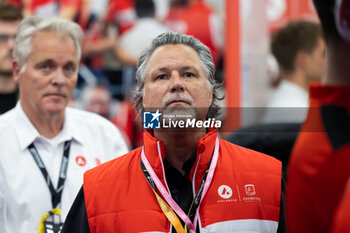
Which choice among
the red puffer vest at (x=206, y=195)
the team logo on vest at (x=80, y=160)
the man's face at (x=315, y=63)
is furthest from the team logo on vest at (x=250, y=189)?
the man's face at (x=315, y=63)

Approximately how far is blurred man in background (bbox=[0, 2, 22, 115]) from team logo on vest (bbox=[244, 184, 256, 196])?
2.38 metres

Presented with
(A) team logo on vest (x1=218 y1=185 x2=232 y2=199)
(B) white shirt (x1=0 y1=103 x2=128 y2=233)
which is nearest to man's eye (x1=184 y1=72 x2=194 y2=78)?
(A) team logo on vest (x1=218 y1=185 x2=232 y2=199)

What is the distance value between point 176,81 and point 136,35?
10.7ft

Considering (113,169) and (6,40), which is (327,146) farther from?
(6,40)

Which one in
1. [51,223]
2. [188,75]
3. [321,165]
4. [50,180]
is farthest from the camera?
[50,180]

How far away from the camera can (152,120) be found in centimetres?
245

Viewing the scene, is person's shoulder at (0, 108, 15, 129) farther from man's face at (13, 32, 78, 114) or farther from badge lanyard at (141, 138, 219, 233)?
badge lanyard at (141, 138, 219, 233)

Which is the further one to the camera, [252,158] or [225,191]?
[252,158]

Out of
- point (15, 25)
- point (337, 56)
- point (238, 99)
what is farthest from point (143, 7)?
point (337, 56)

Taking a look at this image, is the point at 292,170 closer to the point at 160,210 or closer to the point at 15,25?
the point at 160,210

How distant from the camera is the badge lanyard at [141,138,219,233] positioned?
2166 mm

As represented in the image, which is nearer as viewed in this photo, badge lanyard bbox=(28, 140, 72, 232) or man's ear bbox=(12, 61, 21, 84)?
badge lanyard bbox=(28, 140, 72, 232)

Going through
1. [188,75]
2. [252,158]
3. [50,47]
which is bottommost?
[252,158]

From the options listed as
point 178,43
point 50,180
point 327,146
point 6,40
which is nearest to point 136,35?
point 6,40
